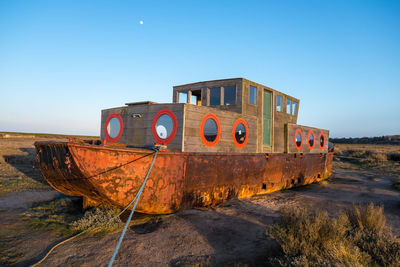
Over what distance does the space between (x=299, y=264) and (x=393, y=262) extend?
1324 mm

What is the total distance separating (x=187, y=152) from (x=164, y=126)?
0.98 meters

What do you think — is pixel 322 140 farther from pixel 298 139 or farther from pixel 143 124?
pixel 143 124

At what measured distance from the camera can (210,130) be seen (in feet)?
21.4

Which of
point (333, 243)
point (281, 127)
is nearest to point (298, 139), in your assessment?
point (281, 127)

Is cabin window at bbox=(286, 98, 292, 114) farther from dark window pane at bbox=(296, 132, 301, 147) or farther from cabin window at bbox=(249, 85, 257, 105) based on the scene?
cabin window at bbox=(249, 85, 257, 105)

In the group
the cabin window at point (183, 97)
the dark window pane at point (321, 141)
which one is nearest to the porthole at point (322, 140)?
the dark window pane at point (321, 141)

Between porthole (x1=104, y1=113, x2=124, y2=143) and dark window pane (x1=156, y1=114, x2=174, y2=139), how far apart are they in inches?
64.5

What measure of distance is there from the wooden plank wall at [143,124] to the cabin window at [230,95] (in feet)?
9.21

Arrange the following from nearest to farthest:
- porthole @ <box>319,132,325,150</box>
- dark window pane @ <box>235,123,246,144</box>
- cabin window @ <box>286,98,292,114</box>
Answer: dark window pane @ <box>235,123,246,144</box> < cabin window @ <box>286,98,292,114</box> < porthole @ <box>319,132,325,150</box>

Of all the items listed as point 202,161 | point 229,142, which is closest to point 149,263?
point 202,161

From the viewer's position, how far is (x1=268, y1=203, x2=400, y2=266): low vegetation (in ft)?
10.9

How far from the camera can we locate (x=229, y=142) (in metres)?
7.10

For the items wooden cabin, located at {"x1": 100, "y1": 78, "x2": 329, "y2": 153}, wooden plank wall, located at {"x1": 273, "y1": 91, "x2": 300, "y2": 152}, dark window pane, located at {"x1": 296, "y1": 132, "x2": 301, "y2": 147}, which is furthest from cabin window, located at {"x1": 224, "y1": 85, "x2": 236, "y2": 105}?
dark window pane, located at {"x1": 296, "y1": 132, "x2": 301, "y2": 147}

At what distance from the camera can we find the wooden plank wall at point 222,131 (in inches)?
232
